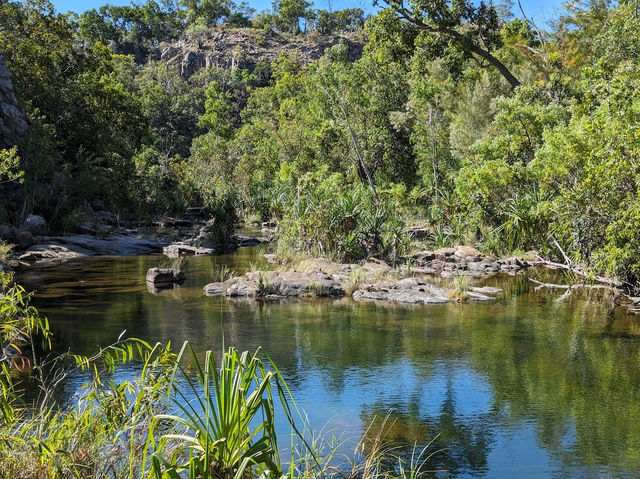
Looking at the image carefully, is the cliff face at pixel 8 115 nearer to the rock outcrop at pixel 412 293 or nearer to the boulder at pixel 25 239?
the boulder at pixel 25 239

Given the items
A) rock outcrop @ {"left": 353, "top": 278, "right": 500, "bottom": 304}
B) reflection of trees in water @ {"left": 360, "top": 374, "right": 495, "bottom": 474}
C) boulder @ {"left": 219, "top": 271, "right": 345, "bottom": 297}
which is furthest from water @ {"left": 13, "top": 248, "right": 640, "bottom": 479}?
boulder @ {"left": 219, "top": 271, "right": 345, "bottom": 297}

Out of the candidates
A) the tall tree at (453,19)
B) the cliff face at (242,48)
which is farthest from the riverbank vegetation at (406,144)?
the cliff face at (242,48)

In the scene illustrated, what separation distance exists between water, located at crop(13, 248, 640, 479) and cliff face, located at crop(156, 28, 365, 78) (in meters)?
86.8

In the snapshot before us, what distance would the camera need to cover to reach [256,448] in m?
3.77

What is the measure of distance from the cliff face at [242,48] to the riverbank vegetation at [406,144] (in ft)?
143

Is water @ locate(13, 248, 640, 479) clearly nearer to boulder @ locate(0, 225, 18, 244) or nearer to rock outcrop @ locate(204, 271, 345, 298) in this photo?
rock outcrop @ locate(204, 271, 345, 298)

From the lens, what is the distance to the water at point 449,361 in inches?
275

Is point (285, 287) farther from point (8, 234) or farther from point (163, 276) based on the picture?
point (8, 234)

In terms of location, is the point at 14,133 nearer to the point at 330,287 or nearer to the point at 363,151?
the point at 363,151

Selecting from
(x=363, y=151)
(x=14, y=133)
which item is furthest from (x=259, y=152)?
(x=14, y=133)

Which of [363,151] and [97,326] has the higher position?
[363,151]

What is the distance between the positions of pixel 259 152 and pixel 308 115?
5.38m

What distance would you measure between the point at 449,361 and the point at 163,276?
34.9ft

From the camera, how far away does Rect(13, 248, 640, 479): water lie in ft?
22.9
